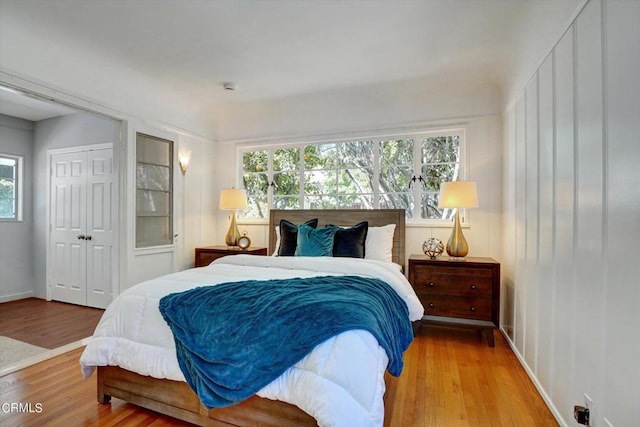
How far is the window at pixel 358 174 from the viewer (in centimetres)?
359

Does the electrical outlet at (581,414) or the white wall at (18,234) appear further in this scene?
the white wall at (18,234)

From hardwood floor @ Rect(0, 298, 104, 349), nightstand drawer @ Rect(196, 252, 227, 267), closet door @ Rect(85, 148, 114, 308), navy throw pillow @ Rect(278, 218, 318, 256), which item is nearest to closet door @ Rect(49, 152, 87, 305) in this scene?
closet door @ Rect(85, 148, 114, 308)

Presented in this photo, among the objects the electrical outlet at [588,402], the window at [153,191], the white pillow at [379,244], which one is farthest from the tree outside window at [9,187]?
the electrical outlet at [588,402]

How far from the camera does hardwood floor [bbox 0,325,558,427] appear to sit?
181 cm

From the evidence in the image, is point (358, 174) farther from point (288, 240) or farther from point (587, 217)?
point (587, 217)

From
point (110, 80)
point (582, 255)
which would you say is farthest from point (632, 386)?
point (110, 80)

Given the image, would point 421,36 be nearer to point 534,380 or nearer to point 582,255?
point 582,255

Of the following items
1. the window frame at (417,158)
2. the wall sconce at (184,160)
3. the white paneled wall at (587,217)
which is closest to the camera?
the white paneled wall at (587,217)

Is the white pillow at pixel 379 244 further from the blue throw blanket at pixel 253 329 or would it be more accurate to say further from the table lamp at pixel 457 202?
the blue throw blanket at pixel 253 329

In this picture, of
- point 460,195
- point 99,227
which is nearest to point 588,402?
point 460,195

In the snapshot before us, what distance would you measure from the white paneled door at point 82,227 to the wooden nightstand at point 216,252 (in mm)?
1080

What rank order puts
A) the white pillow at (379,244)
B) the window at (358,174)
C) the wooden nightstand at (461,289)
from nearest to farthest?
the wooden nightstand at (461,289)
the white pillow at (379,244)
the window at (358,174)

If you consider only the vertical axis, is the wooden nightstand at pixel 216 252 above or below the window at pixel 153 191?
below

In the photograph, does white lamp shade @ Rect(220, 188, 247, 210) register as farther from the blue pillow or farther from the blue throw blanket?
the blue throw blanket
